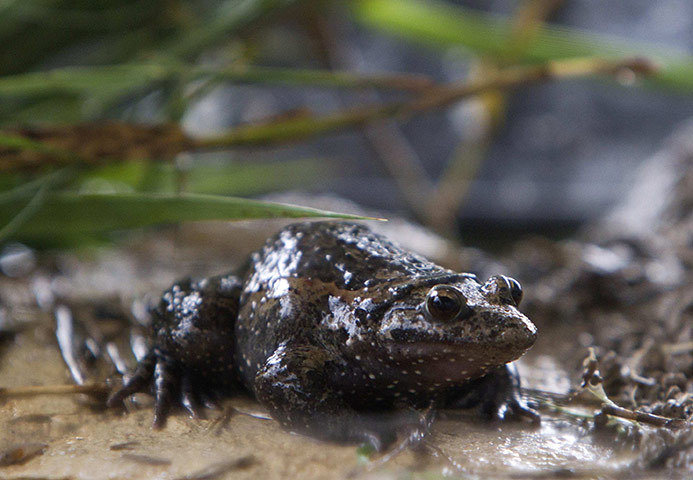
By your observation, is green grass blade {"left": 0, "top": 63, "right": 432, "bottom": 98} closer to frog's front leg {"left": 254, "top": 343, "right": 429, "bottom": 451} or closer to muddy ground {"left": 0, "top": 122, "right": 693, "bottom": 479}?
muddy ground {"left": 0, "top": 122, "right": 693, "bottom": 479}

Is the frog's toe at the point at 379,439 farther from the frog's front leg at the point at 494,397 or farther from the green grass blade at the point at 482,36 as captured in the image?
the green grass blade at the point at 482,36

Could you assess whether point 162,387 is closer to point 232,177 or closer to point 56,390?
point 56,390

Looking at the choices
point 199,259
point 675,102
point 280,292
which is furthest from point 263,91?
point 280,292

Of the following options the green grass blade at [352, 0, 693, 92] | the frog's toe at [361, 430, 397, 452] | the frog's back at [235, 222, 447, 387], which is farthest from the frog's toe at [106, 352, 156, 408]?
the green grass blade at [352, 0, 693, 92]

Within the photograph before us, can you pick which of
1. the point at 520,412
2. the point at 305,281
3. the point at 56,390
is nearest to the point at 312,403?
the point at 305,281

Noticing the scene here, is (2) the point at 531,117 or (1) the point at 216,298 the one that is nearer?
(1) the point at 216,298

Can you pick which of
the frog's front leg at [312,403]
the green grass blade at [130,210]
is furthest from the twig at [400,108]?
the frog's front leg at [312,403]

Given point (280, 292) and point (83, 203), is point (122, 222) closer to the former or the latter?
point (83, 203)
